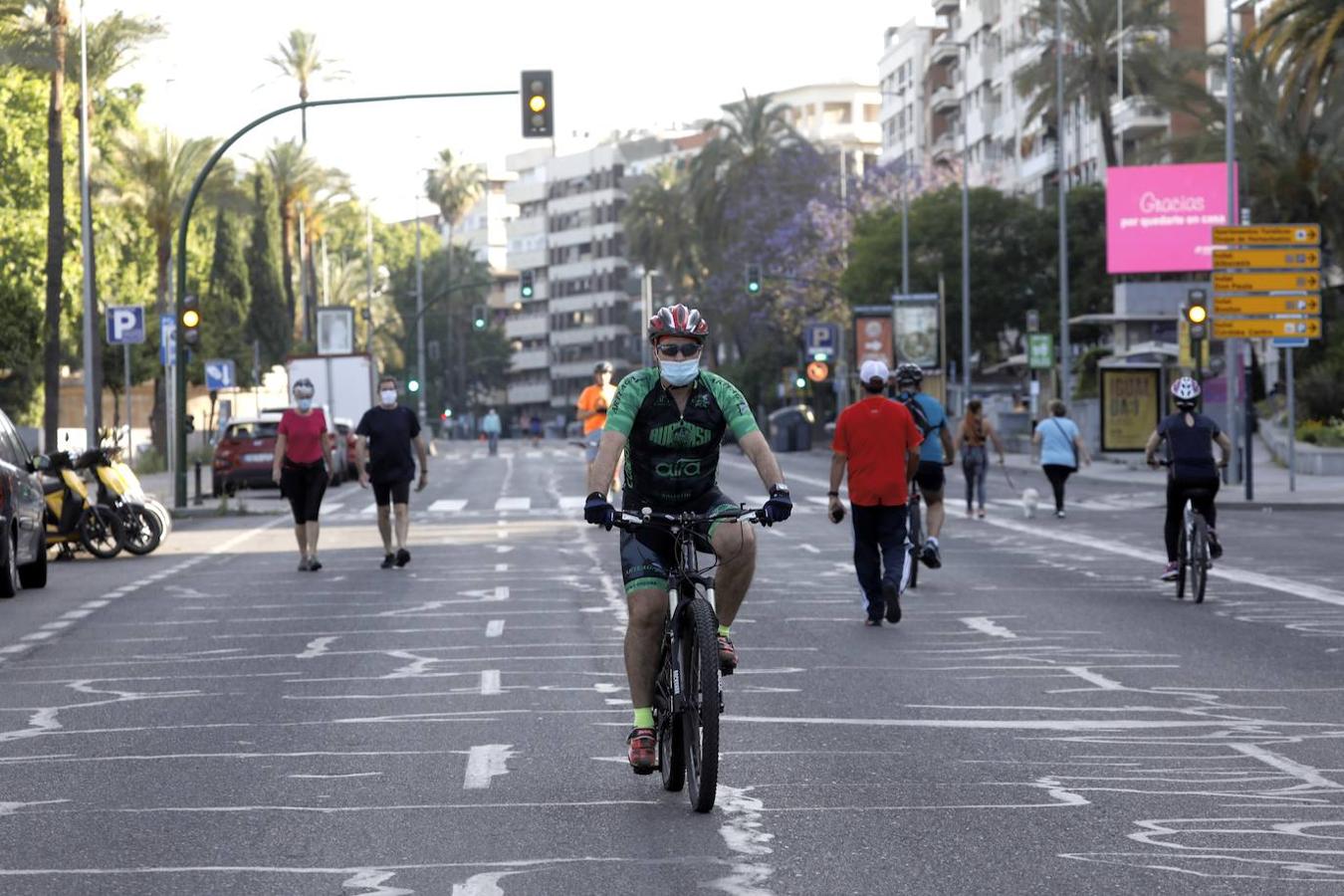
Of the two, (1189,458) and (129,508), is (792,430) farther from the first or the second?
(1189,458)

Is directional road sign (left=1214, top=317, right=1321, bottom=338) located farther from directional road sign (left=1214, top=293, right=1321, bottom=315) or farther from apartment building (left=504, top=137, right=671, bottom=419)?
apartment building (left=504, top=137, right=671, bottom=419)

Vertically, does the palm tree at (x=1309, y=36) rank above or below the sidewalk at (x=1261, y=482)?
above

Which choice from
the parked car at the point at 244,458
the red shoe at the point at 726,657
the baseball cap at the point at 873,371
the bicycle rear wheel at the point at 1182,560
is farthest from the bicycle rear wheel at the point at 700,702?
the parked car at the point at 244,458

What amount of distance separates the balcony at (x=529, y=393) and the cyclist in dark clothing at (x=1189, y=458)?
168 m

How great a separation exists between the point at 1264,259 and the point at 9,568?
80.0ft

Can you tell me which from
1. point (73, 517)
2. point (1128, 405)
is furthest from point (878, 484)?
point (1128, 405)

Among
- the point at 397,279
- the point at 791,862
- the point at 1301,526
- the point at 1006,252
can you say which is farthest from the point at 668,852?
the point at 397,279

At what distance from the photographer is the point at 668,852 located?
7715mm

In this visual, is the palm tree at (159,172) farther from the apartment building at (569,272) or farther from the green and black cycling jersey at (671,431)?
the apartment building at (569,272)

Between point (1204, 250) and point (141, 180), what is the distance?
2993cm

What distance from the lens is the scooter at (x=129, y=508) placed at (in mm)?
26266

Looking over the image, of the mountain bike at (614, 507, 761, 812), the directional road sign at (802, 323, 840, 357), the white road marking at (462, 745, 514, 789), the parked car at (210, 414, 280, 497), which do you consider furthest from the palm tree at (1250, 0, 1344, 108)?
the directional road sign at (802, 323, 840, 357)

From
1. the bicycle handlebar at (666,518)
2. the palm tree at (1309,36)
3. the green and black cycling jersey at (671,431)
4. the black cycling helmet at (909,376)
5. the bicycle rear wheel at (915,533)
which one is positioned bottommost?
the bicycle rear wheel at (915,533)

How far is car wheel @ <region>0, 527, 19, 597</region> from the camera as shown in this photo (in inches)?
795
